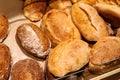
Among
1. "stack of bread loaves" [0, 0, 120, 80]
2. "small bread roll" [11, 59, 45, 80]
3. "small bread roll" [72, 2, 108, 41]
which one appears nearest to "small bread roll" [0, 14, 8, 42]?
"stack of bread loaves" [0, 0, 120, 80]

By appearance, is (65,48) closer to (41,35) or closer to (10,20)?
(41,35)

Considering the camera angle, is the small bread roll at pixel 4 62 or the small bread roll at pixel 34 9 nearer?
the small bread roll at pixel 4 62

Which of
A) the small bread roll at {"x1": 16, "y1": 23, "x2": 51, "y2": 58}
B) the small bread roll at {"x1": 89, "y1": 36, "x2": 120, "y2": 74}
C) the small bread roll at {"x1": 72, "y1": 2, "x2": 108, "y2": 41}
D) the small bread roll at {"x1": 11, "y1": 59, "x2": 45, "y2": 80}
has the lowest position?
the small bread roll at {"x1": 11, "y1": 59, "x2": 45, "y2": 80}

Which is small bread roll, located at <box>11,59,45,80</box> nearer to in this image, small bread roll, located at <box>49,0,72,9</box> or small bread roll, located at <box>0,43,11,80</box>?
small bread roll, located at <box>0,43,11,80</box>

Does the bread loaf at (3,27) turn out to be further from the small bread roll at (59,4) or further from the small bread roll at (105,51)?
the small bread roll at (105,51)

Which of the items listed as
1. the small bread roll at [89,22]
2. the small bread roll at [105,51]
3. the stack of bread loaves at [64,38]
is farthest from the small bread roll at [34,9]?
the small bread roll at [105,51]

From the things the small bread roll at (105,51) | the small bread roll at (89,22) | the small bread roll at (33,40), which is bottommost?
the small bread roll at (33,40)

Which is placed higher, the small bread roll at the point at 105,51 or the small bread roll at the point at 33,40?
the small bread roll at the point at 105,51

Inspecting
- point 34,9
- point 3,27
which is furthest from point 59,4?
point 3,27
